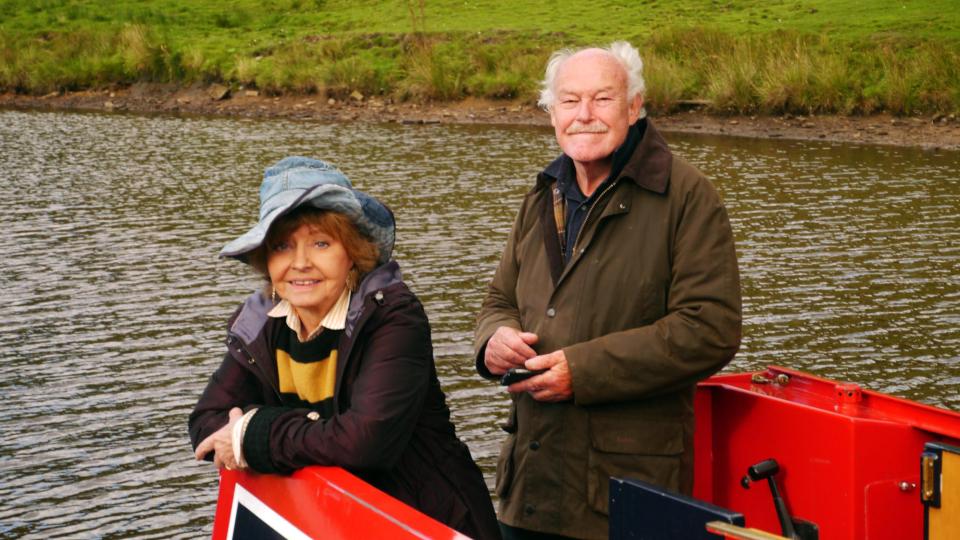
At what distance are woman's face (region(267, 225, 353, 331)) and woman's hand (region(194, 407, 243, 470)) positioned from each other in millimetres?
356

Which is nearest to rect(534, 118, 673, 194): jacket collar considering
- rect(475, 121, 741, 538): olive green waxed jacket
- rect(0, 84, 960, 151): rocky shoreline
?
rect(475, 121, 741, 538): olive green waxed jacket

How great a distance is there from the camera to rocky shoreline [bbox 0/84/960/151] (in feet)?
83.0

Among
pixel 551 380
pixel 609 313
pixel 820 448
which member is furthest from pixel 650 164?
pixel 820 448

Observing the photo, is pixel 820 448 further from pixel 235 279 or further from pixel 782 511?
pixel 235 279

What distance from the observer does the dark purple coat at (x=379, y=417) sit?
3578mm

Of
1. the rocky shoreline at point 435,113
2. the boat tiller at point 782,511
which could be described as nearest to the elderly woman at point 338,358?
the boat tiller at point 782,511

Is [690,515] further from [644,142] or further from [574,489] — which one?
[644,142]

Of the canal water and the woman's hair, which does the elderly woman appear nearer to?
the woman's hair

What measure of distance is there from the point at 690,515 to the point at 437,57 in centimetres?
3177

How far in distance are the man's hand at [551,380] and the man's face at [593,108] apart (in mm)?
599

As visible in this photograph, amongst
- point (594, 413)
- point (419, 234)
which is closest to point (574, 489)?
point (594, 413)

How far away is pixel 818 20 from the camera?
3394 centimetres

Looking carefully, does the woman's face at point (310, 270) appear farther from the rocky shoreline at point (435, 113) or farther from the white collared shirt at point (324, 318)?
the rocky shoreline at point (435, 113)

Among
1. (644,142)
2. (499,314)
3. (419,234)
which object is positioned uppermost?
(644,142)
